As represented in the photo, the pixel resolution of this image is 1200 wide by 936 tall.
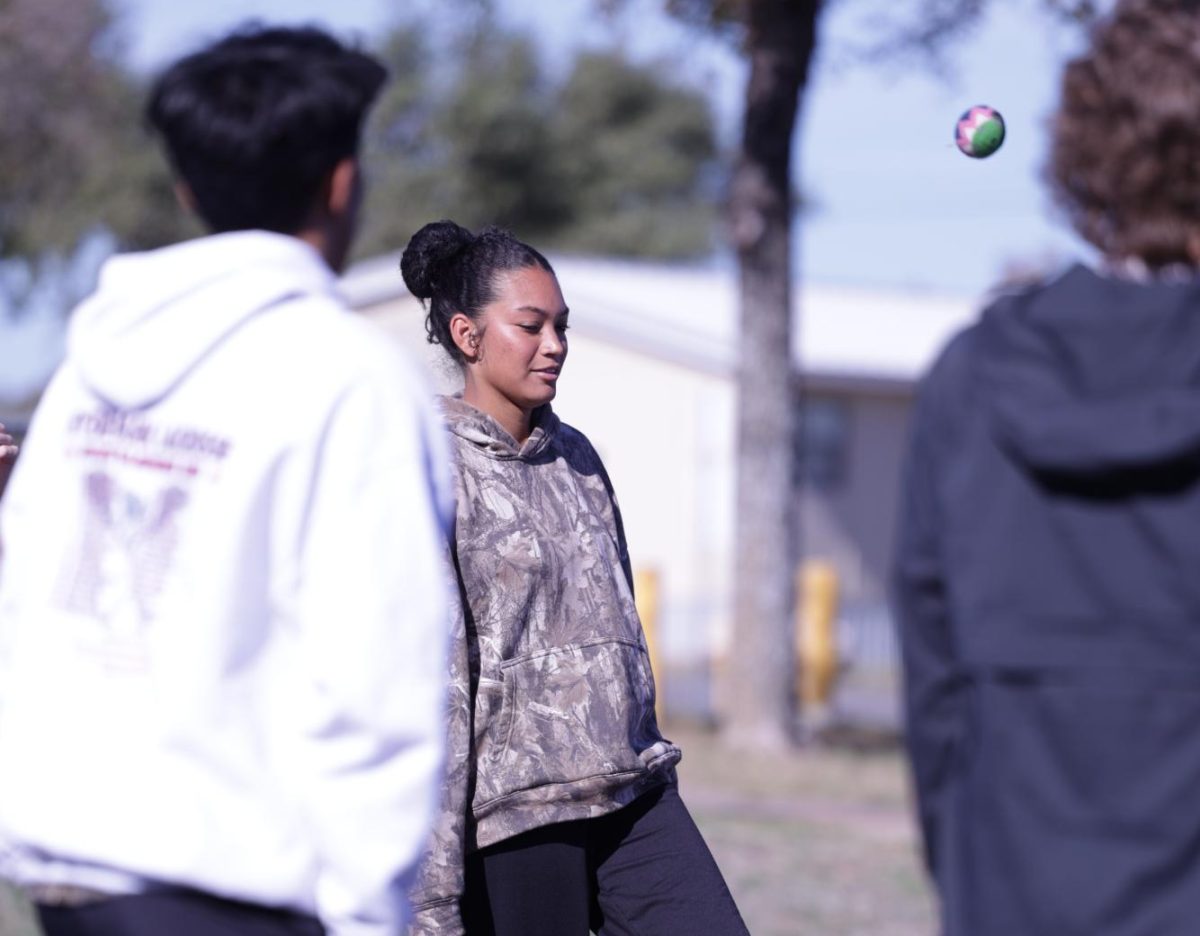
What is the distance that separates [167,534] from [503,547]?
131 cm

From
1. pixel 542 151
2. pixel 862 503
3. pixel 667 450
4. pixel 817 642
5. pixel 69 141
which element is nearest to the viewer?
pixel 817 642

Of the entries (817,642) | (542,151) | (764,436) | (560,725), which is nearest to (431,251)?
(560,725)

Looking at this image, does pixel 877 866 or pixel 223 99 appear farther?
pixel 877 866

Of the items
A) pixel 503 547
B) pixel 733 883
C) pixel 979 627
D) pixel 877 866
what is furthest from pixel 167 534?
pixel 877 866

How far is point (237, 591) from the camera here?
2326 mm

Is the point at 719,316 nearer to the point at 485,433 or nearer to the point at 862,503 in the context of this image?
the point at 862,503

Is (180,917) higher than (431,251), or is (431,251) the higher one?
(431,251)

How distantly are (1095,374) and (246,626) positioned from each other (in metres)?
1.11

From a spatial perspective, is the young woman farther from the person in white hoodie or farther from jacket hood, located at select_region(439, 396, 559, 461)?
the person in white hoodie

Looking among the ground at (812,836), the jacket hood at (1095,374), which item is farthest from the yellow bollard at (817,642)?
the jacket hood at (1095,374)

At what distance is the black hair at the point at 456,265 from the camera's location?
12.5 feet

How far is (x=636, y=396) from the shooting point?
22812mm

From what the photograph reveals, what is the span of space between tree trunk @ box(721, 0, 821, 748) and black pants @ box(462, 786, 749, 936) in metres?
9.49

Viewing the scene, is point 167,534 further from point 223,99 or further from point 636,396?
point 636,396
